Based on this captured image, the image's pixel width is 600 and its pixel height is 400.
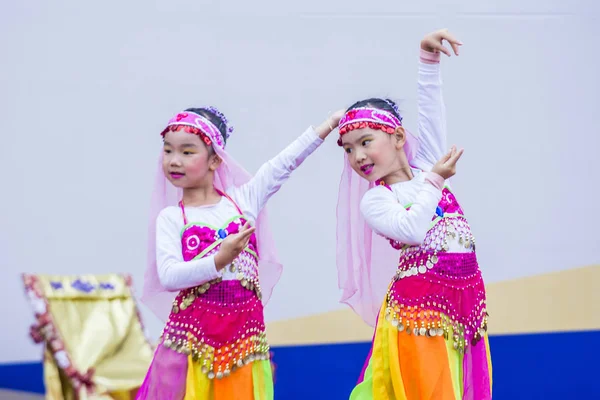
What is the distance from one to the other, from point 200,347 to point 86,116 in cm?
162

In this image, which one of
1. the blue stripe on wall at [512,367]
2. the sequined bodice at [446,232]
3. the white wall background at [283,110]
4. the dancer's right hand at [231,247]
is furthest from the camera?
the blue stripe on wall at [512,367]

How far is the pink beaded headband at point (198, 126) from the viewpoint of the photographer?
2.60 meters

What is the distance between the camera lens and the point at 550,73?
3930 mm

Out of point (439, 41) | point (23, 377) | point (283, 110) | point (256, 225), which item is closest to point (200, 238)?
point (256, 225)

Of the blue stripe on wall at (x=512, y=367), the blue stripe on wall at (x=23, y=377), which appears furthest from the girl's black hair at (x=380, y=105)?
the blue stripe on wall at (x=23, y=377)

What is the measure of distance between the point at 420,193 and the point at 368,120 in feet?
0.93

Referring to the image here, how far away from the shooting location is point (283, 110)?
3812 millimetres

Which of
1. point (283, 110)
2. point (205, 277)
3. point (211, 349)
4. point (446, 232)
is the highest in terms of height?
point (283, 110)

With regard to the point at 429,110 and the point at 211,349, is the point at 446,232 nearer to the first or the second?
the point at 429,110

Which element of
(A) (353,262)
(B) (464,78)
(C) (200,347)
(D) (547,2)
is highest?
(D) (547,2)

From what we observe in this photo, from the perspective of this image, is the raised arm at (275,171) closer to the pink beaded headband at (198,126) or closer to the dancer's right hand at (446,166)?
the pink beaded headband at (198,126)

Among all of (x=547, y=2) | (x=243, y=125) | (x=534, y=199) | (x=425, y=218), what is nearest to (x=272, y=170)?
(x=425, y=218)

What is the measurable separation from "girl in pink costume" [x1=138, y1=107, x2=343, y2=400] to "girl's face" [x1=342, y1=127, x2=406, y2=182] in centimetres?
37

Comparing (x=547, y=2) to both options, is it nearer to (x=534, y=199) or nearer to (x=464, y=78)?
(x=464, y=78)
